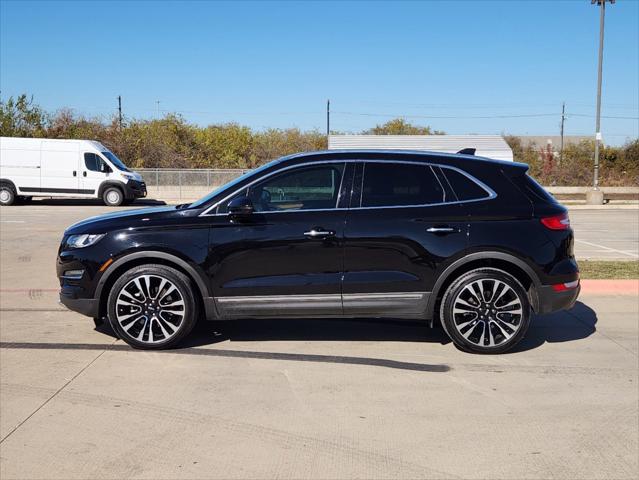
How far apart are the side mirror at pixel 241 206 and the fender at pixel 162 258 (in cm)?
65

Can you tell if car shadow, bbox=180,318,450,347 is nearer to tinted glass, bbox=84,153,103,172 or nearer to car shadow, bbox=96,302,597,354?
car shadow, bbox=96,302,597,354

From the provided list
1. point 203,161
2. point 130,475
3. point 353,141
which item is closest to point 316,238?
point 130,475

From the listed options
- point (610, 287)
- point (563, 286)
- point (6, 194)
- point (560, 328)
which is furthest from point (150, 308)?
point (6, 194)

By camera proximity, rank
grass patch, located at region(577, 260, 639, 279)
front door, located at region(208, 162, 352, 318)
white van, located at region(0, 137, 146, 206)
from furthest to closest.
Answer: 1. white van, located at region(0, 137, 146, 206)
2. grass patch, located at region(577, 260, 639, 279)
3. front door, located at region(208, 162, 352, 318)

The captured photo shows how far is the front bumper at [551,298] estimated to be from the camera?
19.4 ft

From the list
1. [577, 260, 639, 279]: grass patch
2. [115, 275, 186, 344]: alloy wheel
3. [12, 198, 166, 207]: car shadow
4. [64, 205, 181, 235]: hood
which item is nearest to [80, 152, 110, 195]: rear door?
[12, 198, 166, 207]: car shadow

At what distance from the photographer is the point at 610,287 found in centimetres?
872

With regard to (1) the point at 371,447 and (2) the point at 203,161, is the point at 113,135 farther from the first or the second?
(1) the point at 371,447

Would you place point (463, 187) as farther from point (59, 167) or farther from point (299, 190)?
point (59, 167)

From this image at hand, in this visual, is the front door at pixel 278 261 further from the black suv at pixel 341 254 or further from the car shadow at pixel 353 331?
the car shadow at pixel 353 331

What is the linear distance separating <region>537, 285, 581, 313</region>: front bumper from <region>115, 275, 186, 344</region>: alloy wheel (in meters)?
3.19

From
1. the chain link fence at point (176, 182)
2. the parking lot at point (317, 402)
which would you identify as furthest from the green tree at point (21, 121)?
the parking lot at point (317, 402)

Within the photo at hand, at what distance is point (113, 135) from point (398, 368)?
38.4 meters

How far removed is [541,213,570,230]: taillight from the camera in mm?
5910
